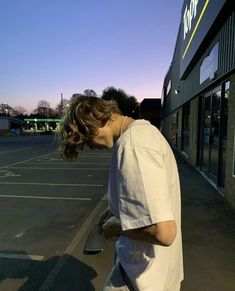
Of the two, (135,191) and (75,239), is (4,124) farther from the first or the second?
(135,191)

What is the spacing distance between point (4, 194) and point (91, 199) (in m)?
2.26

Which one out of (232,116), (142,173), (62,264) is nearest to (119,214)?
(142,173)

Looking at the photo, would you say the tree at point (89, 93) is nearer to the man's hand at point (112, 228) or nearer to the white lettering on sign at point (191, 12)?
the man's hand at point (112, 228)

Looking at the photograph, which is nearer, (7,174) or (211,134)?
(211,134)

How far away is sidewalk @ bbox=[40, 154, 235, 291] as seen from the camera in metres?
3.75

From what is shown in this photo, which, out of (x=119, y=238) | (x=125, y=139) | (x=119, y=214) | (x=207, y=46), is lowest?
(x=119, y=238)

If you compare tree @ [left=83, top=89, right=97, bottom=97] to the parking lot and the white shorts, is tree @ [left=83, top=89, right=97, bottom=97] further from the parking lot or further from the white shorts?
the parking lot

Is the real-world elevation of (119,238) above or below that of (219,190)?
above

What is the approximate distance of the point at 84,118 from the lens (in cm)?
156

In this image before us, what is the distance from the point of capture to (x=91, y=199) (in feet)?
26.0

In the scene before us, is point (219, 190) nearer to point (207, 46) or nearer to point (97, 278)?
point (207, 46)

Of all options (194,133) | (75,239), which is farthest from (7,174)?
(75,239)

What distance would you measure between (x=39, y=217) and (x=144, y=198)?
5.46 meters

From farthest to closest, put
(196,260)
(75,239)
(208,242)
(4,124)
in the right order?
(4,124)
(75,239)
(208,242)
(196,260)
